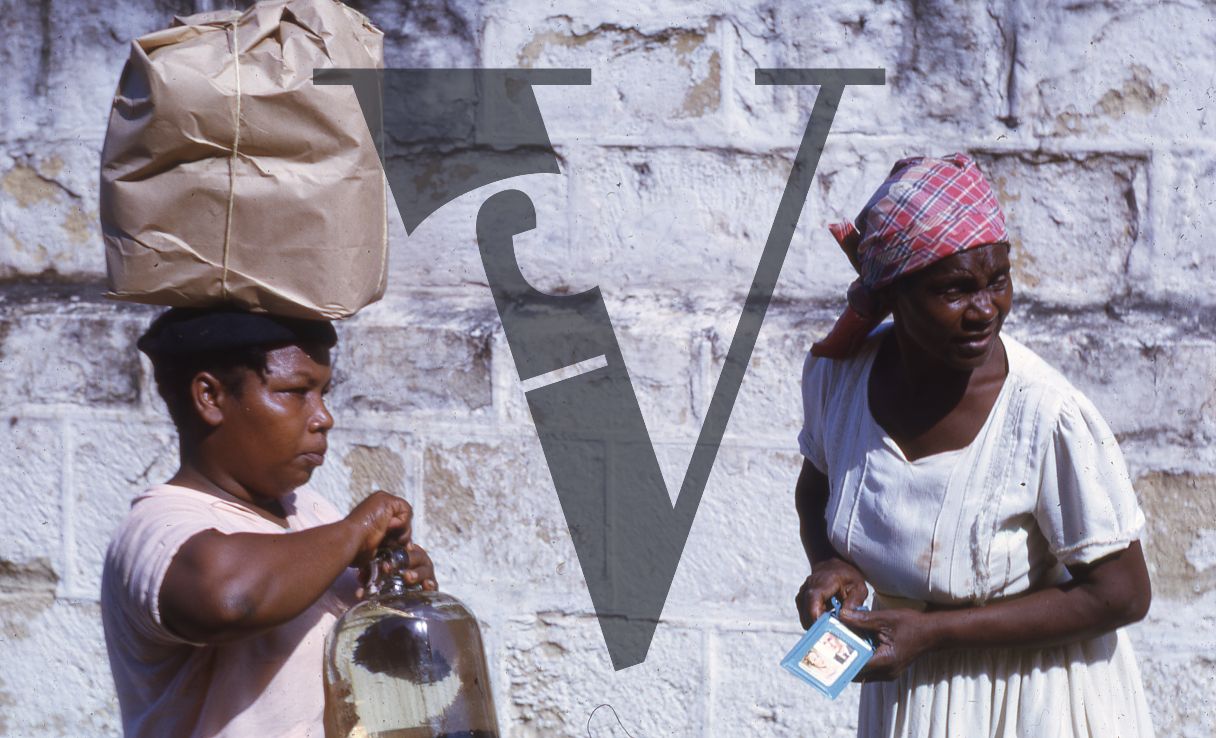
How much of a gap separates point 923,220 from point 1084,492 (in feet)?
1.66

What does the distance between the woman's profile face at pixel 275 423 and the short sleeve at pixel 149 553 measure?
0.39 ft

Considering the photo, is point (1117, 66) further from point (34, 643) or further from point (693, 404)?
point (34, 643)

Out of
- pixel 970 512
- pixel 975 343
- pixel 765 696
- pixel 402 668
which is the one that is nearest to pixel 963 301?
pixel 975 343

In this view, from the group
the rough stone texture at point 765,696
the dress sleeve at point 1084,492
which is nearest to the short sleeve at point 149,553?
the dress sleeve at point 1084,492

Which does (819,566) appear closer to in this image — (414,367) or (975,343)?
(975,343)

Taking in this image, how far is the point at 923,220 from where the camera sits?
7.16 ft

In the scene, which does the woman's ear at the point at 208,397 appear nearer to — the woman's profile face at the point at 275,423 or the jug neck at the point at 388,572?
the woman's profile face at the point at 275,423

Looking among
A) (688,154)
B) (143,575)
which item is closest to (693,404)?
(688,154)

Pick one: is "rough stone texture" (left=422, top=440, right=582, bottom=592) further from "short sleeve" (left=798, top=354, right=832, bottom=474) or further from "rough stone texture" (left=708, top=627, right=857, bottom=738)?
"short sleeve" (left=798, top=354, right=832, bottom=474)

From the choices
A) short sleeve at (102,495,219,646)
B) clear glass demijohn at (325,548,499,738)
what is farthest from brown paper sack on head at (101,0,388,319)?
clear glass demijohn at (325,548,499,738)

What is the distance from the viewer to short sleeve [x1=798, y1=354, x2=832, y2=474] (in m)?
2.52

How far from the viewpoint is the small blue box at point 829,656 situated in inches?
84.9

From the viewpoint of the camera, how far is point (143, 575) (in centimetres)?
201

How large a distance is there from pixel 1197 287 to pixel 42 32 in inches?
124
